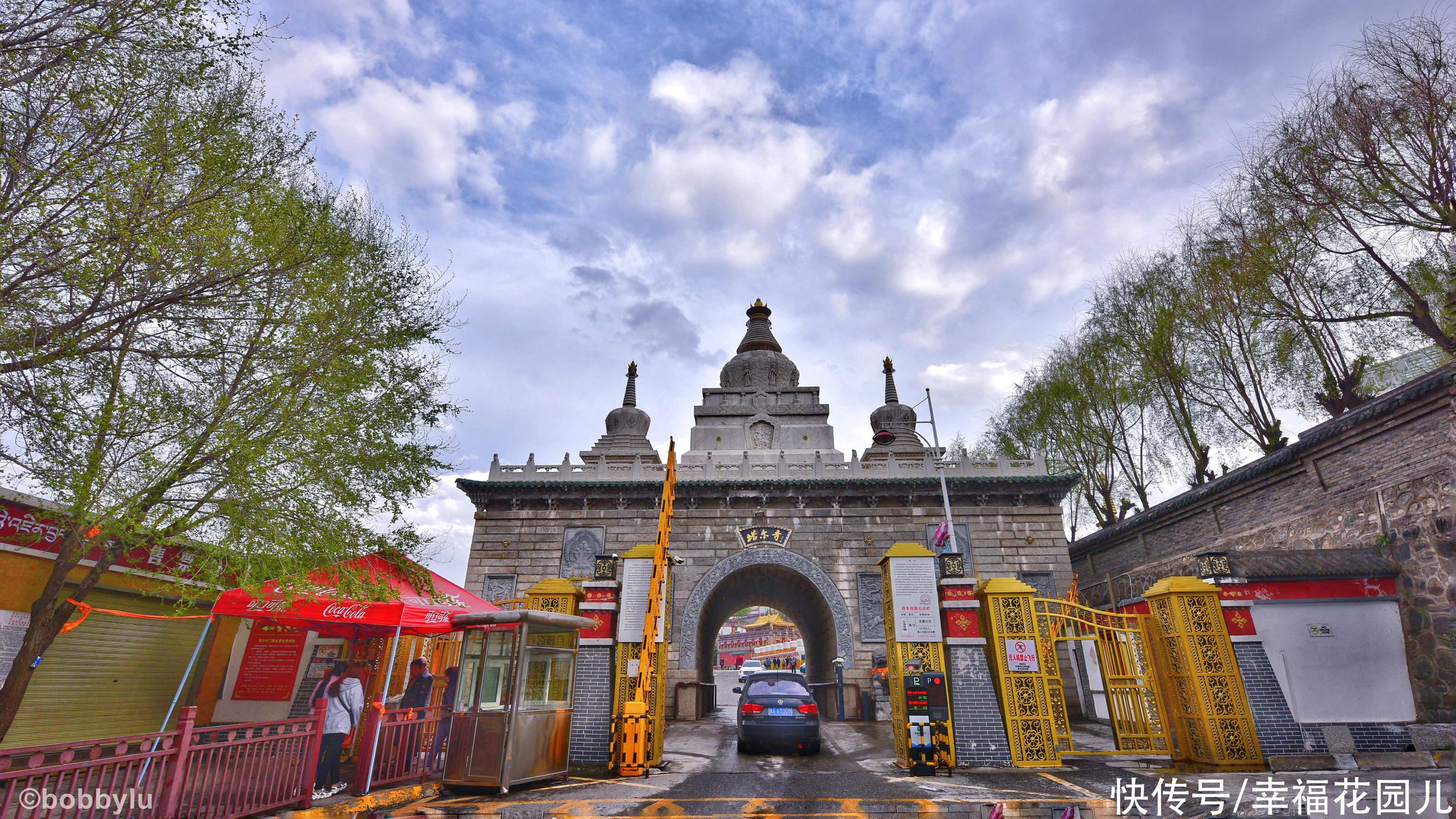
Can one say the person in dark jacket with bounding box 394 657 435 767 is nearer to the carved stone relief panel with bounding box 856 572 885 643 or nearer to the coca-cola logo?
the coca-cola logo

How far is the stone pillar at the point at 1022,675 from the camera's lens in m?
8.88

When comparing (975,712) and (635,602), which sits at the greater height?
(635,602)

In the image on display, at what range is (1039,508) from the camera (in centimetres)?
1914

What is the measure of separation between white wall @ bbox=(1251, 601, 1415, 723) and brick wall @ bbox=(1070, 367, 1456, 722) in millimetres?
530

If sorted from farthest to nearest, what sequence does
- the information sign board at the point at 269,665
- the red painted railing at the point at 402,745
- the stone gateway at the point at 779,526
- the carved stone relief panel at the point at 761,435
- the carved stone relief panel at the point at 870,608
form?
the carved stone relief panel at the point at 761,435 < the stone gateway at the point at 779,526 < the carved stone relief panel at the point at 870,608 < the information sign board at the point at 269,665 < the red painted railing at the point at 402,745

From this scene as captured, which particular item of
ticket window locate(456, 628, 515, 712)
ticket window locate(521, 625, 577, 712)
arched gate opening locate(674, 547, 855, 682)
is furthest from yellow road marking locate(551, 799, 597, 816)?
arched gate opening locate(674, 547, 855, 682)

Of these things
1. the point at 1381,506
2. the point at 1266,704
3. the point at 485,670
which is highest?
the point at 1381,506

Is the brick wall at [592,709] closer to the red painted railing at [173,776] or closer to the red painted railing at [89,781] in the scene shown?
the red painted railing at [173,776]

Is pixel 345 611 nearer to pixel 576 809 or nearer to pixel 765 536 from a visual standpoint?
pixel 576 809

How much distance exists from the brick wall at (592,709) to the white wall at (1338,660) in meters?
9.72

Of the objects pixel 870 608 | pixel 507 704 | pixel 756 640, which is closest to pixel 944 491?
pixel 870 608

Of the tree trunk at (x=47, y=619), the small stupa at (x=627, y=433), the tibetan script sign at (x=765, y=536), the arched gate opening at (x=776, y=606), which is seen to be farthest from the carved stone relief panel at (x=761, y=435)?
the tree trunk at (x=47, y=619)

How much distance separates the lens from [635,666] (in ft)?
31.0

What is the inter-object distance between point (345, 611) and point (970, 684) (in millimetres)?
8846
